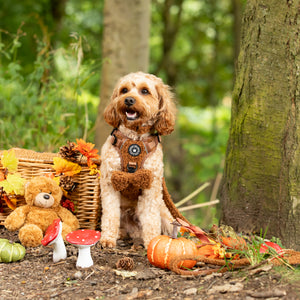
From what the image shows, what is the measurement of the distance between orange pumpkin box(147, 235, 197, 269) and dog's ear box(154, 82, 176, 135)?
93cm

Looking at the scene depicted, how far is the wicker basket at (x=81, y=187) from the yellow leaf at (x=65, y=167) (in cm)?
7

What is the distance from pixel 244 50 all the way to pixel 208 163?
3.57 metres

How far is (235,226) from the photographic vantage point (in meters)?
3.54

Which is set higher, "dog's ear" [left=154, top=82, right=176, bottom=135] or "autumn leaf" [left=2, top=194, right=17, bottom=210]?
"dog's ear" [left=154, top=82, right=176, bottom=135]

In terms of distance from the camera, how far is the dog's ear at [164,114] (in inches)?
124

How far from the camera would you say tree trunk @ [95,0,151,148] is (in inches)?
227

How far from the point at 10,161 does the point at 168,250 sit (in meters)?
1.72

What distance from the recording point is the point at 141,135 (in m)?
3.24

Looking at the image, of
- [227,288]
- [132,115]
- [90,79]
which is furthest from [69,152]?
[90,79]

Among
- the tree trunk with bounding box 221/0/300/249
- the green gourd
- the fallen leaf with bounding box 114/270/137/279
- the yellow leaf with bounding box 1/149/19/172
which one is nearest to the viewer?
the fallen leaf with bounding box 114/270/137/279

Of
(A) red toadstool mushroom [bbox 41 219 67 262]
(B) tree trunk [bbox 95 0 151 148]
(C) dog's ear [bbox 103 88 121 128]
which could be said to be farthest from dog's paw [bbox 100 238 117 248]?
(B) tree trunk [bbox 95 0 151 148]

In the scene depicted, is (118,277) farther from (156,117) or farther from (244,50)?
(244,50)

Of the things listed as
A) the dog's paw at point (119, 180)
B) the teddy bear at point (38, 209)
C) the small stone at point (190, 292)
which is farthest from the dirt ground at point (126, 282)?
the dog's paw at point (119, 180)

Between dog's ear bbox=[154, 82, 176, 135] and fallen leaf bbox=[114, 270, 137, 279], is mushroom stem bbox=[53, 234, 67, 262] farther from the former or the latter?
dog's ear bbox=[154, 82, 176, 135]
